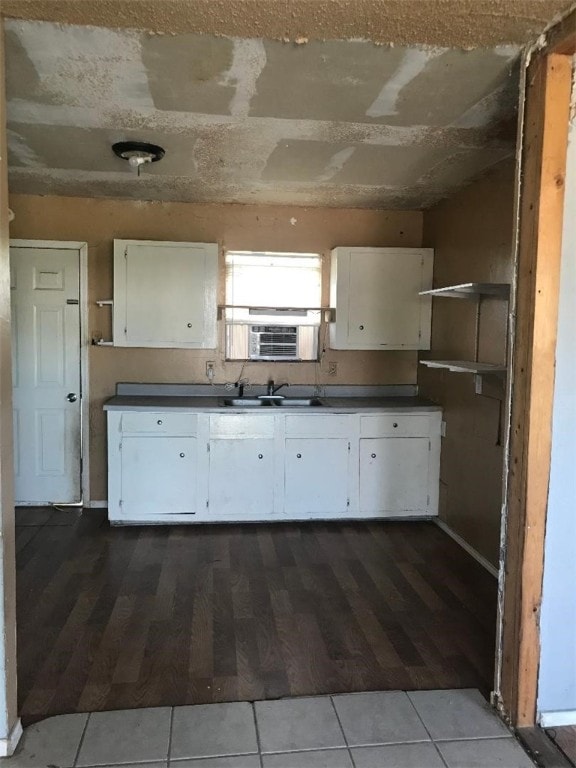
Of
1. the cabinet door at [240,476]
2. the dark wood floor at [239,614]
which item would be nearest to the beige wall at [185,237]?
the cabinet door at [240,476]

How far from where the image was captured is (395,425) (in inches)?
166

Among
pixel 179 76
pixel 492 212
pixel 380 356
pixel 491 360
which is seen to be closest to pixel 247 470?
pixel 380 356

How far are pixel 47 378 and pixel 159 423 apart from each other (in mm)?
1127

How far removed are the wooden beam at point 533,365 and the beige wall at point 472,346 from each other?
133cm

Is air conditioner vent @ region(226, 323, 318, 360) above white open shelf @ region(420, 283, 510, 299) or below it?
below

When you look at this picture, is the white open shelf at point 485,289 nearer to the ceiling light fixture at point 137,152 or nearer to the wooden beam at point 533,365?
the wooden beam at point 533,365

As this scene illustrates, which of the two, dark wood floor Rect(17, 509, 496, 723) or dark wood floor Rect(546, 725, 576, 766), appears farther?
dark wood floor Rect(17, 509, 496, 723)

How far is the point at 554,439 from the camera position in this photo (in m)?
2.04

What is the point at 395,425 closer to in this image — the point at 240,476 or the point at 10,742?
the point at 240,476

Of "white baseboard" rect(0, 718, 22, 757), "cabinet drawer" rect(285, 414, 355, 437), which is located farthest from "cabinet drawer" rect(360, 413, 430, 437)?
"white baseboard" rect(0, 718, 22, 757)

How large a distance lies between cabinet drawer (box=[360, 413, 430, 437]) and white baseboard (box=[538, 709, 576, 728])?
2.29 meters

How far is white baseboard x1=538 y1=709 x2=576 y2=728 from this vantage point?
2080 mm

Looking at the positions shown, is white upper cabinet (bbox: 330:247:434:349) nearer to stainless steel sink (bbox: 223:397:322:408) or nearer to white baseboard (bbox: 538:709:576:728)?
stainless steel sink (bbox: 223:397:322:408)

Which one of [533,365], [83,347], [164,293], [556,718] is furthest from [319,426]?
[556,718]
